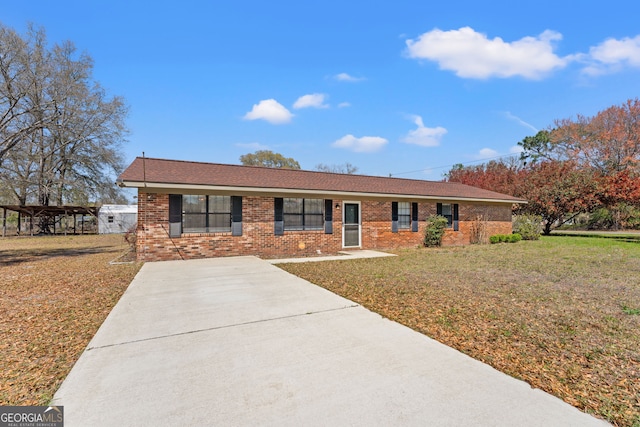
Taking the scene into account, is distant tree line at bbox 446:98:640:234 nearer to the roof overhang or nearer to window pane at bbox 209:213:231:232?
the roof overhang

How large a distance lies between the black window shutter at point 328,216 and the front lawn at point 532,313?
2.91m

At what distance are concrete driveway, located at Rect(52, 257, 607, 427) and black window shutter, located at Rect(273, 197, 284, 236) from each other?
261 inches

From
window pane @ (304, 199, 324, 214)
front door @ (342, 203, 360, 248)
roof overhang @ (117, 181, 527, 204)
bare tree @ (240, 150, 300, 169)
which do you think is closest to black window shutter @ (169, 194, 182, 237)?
roof overhang @ (117, 181, 527, 204)

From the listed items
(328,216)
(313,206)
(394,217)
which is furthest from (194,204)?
(394,217)

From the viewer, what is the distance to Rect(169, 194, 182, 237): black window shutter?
9625 mm

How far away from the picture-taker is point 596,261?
10.0 meters

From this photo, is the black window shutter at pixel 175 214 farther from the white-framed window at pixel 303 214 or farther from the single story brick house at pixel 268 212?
the white-framed window at pixel 303 214

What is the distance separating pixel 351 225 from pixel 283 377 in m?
10.4

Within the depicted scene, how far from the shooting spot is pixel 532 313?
4.66 meters

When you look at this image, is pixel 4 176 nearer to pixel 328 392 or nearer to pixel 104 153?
pixel 104 153

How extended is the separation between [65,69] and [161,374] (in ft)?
78.4

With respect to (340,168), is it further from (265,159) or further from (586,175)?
(586,175)

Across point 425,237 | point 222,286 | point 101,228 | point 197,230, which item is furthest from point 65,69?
point 425,237

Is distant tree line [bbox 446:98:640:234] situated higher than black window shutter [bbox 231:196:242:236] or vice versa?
distant tree line [bbox 446:98:640:234]
